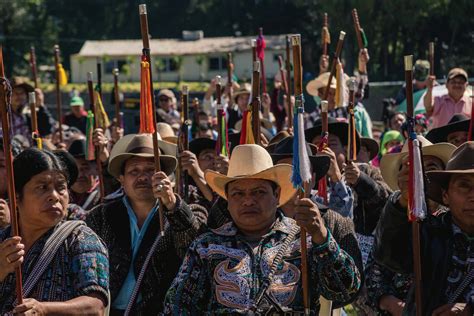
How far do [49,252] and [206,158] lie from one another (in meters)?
4.35

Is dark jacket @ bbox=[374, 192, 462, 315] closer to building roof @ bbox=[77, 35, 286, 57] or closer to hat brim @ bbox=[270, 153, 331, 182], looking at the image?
hat brim @ bbox=[270, 153, 331, 182]

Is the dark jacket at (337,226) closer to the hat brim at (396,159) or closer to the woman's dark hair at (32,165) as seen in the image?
the hat brim at (396,159)

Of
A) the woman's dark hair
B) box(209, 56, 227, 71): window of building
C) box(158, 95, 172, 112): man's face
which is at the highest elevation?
the woman's dark hair

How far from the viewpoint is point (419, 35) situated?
5012 cm

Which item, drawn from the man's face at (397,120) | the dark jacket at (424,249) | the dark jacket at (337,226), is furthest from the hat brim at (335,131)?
the man's face at (397,120)

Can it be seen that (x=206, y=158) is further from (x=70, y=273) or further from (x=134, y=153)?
→ (x=70, y=273)

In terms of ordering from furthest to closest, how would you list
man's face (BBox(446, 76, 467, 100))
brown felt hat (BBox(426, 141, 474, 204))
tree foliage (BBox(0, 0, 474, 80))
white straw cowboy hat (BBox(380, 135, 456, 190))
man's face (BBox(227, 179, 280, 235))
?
tree foliage (BBox(0, 0, 474, 80)), man's face (BBox(446, 76, 467, 100)), white straw cowboy hat (BBox(380, 135, 456, 190)), man's face (BBox(227, 179, 280, 235)), brown felt hat (BBox(426, 141, 474, 204))

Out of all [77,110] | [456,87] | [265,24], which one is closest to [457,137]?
[456,87]

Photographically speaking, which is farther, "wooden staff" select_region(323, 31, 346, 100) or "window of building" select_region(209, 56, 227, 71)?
"window of building" select_region(209, 56, 227, 71)

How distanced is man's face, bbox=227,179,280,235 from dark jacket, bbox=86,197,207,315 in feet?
1.86

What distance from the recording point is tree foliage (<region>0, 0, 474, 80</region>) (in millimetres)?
49375

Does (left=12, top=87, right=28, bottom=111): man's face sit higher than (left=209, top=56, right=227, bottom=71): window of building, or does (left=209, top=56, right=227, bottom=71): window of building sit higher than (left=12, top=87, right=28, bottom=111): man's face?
(left=12, top=87, right=28, bottom=111): man's face

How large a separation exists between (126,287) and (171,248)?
1.22ft

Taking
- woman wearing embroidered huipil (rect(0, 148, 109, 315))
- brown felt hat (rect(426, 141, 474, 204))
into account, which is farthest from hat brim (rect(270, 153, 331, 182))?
woman wearing embroidered huipil (rect(0, 148, 109, 315))
